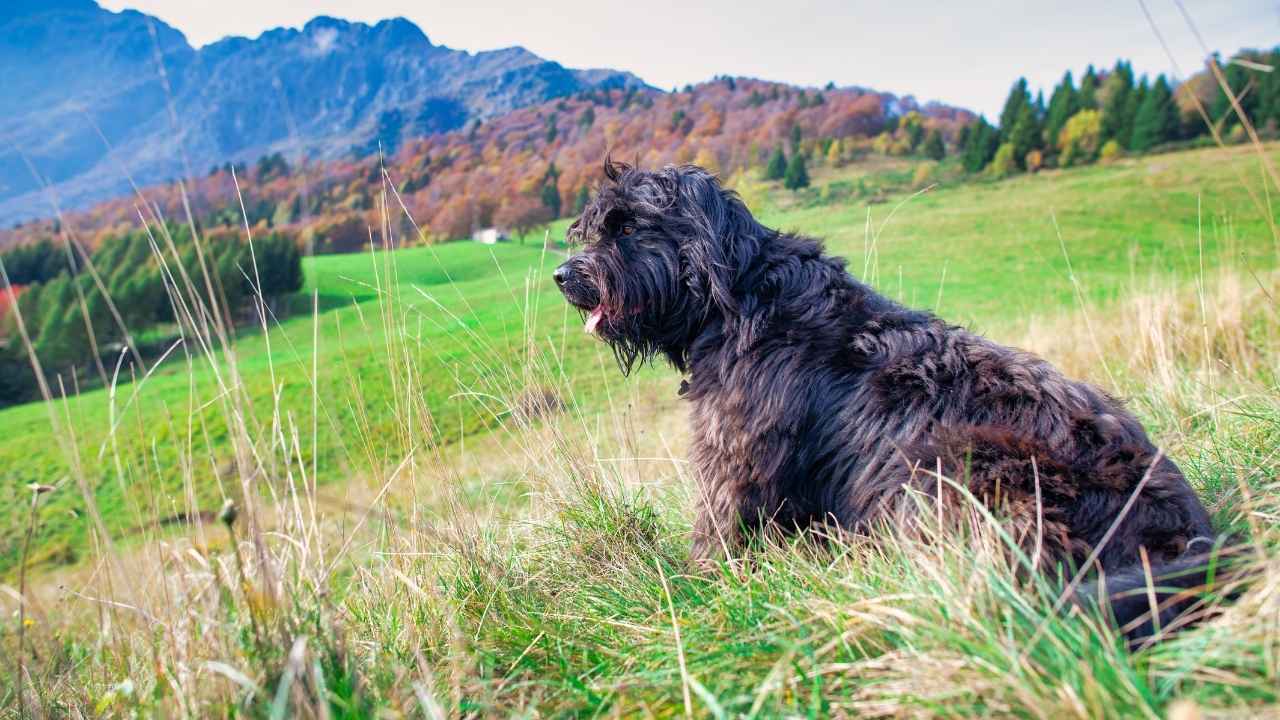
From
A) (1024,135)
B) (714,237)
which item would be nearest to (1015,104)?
(1024,135)

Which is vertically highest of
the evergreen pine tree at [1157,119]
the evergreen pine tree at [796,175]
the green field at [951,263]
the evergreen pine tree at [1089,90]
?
the evergreen pine tree at [1089,90]

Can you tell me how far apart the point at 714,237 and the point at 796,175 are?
3904cm

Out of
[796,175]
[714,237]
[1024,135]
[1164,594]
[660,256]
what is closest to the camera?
[1164,594]

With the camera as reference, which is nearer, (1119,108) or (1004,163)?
(1004,163)

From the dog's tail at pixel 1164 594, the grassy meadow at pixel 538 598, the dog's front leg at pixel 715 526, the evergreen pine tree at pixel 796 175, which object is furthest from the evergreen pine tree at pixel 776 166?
the dog's tail at pixel 1164 594

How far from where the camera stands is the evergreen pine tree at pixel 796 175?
40.1 m

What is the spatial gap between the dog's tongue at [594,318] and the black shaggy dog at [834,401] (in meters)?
0.02

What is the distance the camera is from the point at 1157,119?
137ft

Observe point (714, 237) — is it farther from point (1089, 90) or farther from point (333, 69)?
point (333, 69)

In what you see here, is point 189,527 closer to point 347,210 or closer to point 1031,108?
point 347,210

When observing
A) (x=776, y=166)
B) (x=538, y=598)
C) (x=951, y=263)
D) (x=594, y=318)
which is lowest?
(x=951, y=263)

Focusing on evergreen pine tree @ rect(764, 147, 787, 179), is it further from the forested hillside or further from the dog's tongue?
the dog's tongue

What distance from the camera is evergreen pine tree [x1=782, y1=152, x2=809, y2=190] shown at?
40.1 meters

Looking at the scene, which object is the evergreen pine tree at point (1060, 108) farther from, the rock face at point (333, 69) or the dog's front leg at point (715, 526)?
the rock face at point (333, 69)
